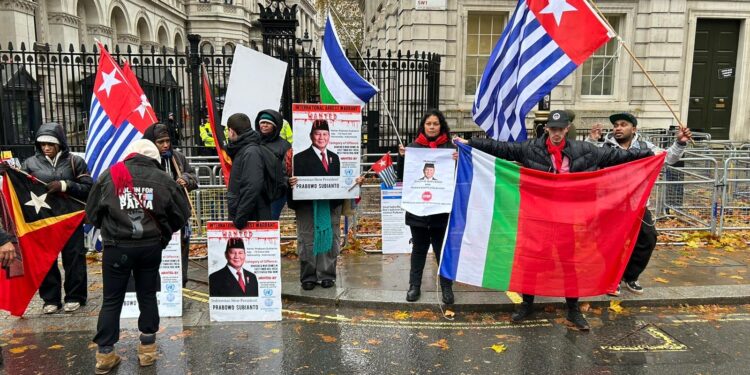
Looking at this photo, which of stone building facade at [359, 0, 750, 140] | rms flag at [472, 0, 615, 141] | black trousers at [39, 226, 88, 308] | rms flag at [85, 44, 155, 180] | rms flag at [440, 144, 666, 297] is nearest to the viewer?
rms flag at [440, 144, 666, 297]

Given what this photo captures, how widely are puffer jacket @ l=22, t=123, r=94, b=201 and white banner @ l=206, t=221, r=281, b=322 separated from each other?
4.79 feet

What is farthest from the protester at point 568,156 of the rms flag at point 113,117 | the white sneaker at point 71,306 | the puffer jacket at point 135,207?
the white sneaker at point 71,306

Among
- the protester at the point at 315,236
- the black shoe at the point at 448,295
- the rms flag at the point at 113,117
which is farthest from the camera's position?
the protester at the point at 315,236

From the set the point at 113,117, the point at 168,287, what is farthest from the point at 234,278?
the point at 113,117

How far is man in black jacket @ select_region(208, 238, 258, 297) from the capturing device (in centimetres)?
526

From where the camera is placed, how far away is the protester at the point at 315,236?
6148mm

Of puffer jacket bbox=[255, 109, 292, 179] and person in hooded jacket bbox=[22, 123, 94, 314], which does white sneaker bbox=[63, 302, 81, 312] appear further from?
puffer jacket bbox=[255, 109, 292, 179]

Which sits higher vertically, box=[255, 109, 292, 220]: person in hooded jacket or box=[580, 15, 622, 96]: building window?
box=[580, 15, 622, 96]: building window

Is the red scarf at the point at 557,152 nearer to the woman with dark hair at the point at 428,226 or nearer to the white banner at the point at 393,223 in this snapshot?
the woman with dark hair at the point at 428,226

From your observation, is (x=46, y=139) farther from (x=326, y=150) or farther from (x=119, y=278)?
(x=326, y=150)

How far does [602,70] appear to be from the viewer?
52.5 ft

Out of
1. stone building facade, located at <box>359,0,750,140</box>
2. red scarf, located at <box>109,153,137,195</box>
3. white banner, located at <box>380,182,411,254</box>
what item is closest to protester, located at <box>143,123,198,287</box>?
red scarf, located at <box>109,153,137,195</box>

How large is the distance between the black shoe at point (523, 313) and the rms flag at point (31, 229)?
4.59 metres

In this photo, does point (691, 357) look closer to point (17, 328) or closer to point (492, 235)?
point (492, 235)
